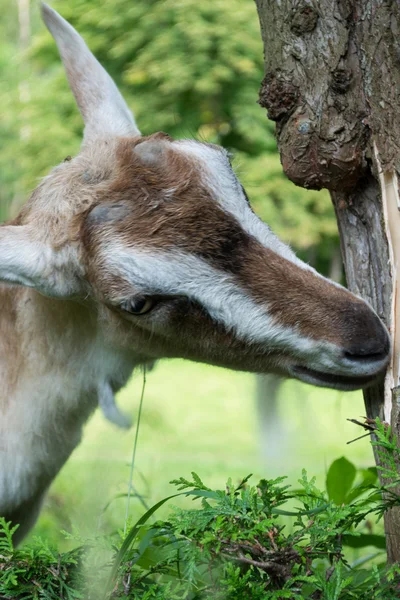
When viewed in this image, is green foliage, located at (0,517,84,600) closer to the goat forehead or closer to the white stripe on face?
the white stripe on face

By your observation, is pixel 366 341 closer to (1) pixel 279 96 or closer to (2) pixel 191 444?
(1) pixel 279 96

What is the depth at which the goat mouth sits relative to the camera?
3.01 meters

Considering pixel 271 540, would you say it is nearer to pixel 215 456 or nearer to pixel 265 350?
pixel 265 350

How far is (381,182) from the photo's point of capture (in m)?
3.06

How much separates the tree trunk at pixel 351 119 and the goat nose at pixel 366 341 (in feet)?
0.20

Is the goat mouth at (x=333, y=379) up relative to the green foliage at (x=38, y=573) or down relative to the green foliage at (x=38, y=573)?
up

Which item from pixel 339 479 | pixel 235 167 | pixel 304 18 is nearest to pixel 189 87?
pixel 235 167

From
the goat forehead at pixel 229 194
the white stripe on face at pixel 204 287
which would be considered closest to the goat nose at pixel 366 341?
the white stripe on face at pixel 204 287

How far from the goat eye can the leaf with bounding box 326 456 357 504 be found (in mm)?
1096

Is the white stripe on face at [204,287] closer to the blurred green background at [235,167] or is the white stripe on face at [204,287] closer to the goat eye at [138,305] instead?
the goat eye at [138,305]

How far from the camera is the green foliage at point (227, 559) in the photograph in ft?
7.54

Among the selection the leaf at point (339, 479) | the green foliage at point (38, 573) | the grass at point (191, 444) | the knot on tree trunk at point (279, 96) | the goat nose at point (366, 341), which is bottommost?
the grass at point (191, 444)

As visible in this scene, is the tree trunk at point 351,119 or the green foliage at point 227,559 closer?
the green foliage at point 227,559

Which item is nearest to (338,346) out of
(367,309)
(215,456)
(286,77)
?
(367,309)
